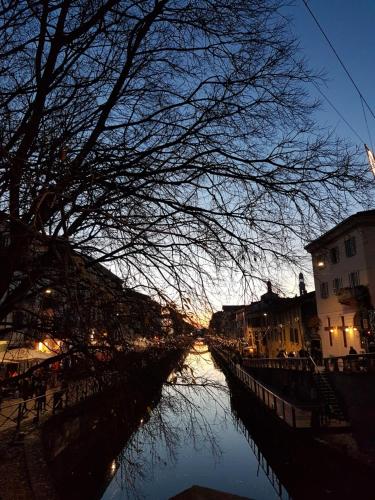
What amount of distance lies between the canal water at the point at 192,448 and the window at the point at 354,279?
1309 centimetres

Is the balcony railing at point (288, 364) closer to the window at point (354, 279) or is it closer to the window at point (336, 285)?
the window at point (336, 285)

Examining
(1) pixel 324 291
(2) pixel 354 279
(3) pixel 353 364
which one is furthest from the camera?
(1) pixel 324 291

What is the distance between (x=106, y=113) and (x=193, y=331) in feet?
9.49

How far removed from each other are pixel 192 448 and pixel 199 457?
2.90 ft

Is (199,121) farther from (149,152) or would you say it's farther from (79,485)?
(79,485)

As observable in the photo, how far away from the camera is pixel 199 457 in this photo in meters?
22.4

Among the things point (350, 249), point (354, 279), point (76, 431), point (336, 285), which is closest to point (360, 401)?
point (76, 431)

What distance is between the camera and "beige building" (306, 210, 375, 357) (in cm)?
2755

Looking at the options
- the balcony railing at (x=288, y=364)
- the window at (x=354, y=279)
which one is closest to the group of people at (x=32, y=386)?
the balcony railing at (x=288, y=364)

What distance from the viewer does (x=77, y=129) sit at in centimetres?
563

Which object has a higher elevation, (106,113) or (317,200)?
(106,113)

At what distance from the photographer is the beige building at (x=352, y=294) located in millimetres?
27553

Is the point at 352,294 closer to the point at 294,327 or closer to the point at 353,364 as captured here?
the point at 353,364

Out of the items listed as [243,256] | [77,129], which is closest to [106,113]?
[77,129]
